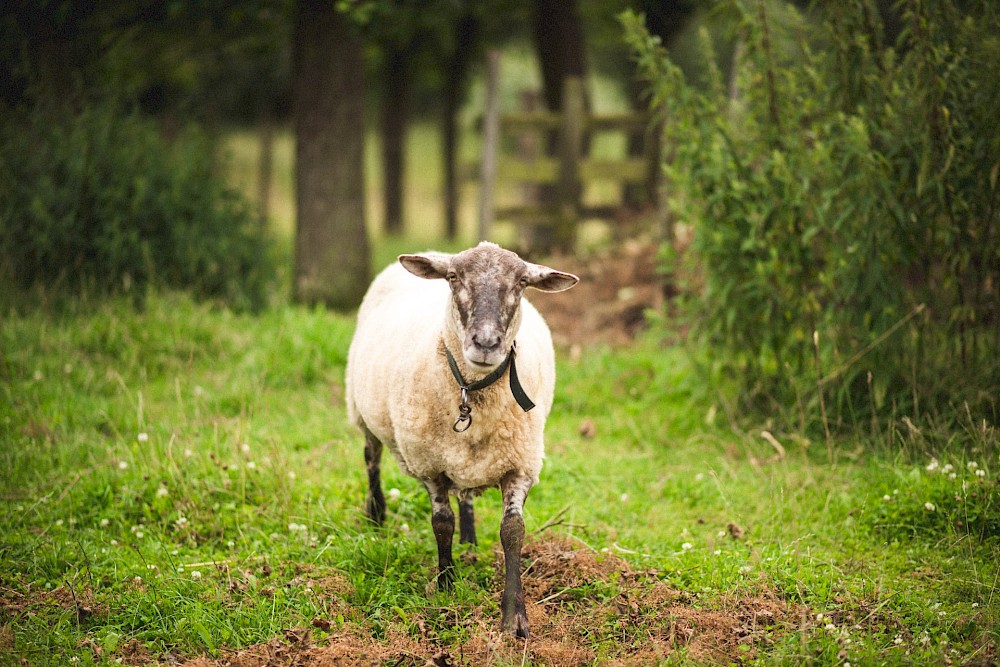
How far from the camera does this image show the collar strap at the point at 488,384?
3951mm

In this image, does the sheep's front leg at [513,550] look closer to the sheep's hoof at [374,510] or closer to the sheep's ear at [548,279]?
the sheep's ear at [548,279]

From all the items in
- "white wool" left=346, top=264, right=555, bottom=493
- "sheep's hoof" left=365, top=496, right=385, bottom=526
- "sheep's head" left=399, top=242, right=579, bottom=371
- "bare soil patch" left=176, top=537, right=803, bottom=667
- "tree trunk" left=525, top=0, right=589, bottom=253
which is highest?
"tree trunk" left=525, top=0, right=589, bottom=253

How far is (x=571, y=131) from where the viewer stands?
1119 centimetres

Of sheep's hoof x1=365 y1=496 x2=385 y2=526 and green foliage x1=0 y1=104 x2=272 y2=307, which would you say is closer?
sheep's hoof x1=365 y1=496 x2=385 y2=526

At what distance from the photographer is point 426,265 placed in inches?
159

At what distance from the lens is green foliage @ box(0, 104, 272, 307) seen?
8.33m

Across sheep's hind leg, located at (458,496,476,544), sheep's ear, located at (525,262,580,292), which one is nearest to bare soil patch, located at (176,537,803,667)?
sheep's hind leg, located at (458,496,476,544)

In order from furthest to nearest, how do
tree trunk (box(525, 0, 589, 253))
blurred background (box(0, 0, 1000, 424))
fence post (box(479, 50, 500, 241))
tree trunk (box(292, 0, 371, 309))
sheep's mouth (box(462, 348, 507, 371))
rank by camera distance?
1. tree trunk (box(525, 0, 589, 253))
2. fence post (box(479, 50, 500, 241))
3. tree trunk (box(292, 0, 371, 309))
4. blurred background (box(0, 0, 1000, 424))
5. sheep's mouth (box(462, 348, 507, 371))

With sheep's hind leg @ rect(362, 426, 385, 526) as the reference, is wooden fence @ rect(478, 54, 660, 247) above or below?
above

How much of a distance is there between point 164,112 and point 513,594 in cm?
1852

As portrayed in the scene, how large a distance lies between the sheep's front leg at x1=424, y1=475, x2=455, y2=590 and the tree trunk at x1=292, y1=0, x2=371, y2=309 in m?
5.39

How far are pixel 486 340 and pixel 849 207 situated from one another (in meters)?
3.15

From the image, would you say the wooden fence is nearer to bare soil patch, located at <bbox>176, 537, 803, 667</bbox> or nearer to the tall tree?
the tall tree

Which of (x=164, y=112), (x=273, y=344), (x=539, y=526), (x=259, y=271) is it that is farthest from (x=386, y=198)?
(x=539, y=526)
